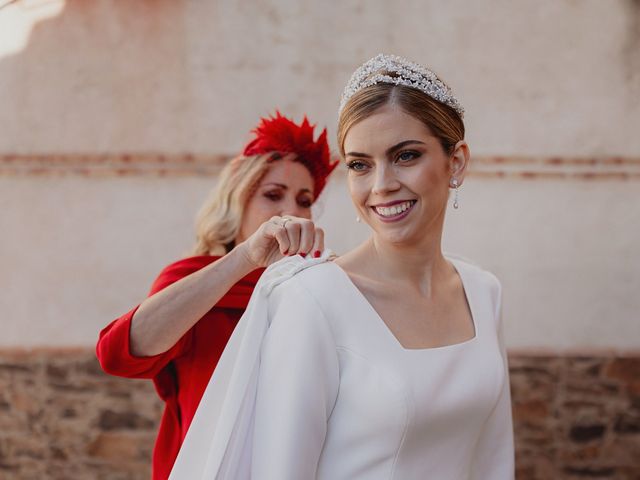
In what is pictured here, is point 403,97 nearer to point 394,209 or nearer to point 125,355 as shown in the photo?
point 394,209

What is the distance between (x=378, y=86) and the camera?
1818 mm

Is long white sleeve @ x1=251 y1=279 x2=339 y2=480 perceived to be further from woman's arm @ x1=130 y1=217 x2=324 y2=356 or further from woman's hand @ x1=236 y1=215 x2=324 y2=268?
woman's arm @ x1=130 y1=217 x2=324 y2=356

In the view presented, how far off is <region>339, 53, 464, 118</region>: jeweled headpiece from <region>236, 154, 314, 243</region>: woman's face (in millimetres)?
633

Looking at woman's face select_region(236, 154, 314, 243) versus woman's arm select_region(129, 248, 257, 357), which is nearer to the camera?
woman's arm select_region(129, 248, 257, 357)

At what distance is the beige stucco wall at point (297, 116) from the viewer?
458 centimetres

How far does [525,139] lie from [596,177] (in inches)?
18.9

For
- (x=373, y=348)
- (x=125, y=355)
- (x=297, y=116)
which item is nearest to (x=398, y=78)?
(x=373, y=348)

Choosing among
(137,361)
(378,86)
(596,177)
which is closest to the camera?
(378,86)

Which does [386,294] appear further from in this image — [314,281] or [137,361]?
[137,361]

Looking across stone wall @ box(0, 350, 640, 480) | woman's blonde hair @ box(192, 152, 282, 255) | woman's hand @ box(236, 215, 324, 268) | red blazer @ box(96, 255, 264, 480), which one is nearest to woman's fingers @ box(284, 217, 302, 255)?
woman's hand @ box(236, 215, 324, 268)

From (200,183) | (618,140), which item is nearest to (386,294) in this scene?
(200,183)

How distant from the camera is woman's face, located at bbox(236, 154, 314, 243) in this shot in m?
2.48

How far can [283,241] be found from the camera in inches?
74.9

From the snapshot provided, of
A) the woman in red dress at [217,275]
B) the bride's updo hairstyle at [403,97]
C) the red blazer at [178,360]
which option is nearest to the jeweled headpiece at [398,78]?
the bride's updo hairstyle at [403,97]
